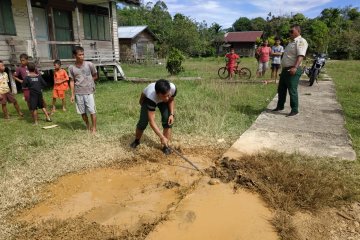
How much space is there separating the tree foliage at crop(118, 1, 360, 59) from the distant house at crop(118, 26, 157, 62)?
3.42 meters

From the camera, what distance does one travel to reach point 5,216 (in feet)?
9.60

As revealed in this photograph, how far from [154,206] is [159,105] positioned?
1657mm

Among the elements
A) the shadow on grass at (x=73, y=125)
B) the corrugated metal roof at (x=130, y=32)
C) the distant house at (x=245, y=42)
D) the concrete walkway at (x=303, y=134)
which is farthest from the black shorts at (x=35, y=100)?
the distant house at (x=245, y=42)

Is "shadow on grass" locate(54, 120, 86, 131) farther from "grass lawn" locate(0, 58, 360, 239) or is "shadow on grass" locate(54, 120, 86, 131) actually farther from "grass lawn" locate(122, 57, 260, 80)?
"grass lawn" locate(122, 57, 260, 80)

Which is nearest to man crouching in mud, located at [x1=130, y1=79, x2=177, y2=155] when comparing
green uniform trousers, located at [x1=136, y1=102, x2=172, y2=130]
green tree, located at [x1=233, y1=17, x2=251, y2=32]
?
green uniform trousers, located at [x1=136, y1=102, x2=172, y2=130]

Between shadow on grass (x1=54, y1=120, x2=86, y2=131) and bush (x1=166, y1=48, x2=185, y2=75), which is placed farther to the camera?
bush (x1=166, y1=48, x2=185, y2=75)

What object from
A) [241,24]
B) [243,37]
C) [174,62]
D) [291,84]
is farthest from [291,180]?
[241,24]

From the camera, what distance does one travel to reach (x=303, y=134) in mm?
4922

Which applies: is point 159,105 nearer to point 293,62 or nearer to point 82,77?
point 82,77

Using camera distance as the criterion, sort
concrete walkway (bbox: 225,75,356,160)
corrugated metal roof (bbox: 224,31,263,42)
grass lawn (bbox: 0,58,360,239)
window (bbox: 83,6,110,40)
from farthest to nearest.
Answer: corrugated metal roof (bbox: 224,31,263,42) → window (bbox: 83,6,110,40) → concrete walkway (bbox: 225,75,356,160) → grass lawn (bbox: 0,58,360,239)

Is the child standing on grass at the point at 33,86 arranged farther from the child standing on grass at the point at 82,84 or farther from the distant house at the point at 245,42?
the distant house at the point at 245,42

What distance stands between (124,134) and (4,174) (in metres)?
1.98

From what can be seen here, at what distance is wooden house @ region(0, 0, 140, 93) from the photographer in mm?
9820

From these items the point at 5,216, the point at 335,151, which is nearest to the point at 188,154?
A: the point at 335,151
